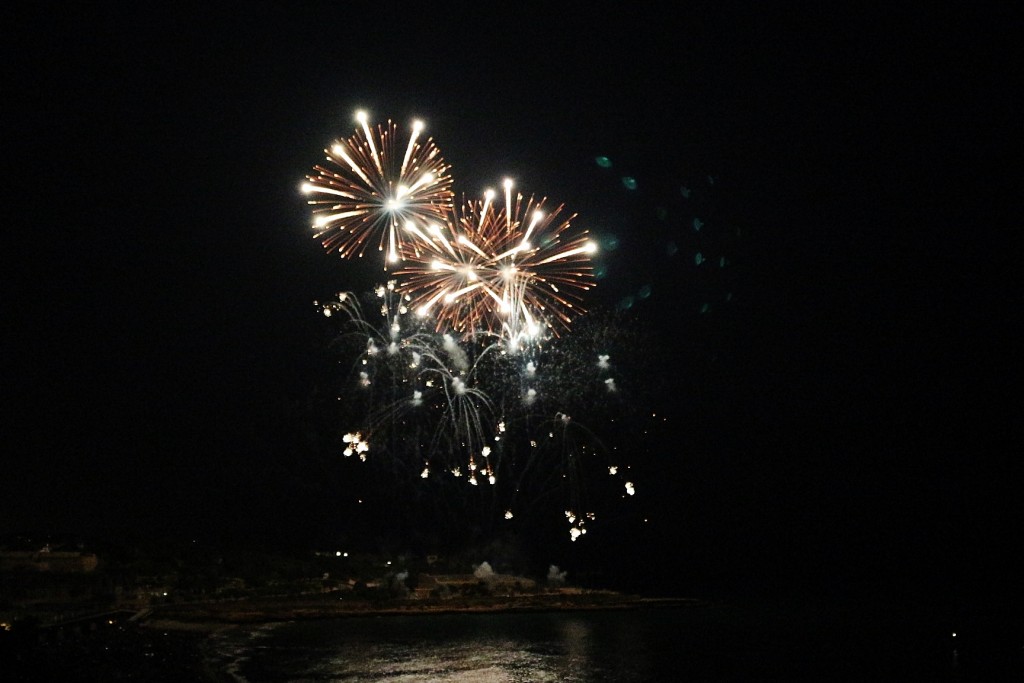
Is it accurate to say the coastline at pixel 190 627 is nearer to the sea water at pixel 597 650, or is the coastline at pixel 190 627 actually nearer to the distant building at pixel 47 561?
the sea water at pixel 597 650

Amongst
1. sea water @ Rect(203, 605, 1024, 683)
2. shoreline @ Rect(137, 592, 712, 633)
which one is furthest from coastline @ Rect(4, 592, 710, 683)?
sea water @ Rect(203, 605, 1024, 683)

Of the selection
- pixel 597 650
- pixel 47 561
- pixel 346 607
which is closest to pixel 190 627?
pixel 346 607

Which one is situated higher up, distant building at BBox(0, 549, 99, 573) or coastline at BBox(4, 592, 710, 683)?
distant building at BBox(0, 549, 99, 573)

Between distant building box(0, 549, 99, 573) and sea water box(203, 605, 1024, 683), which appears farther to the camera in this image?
distant building box(0, 549, 99, 573)

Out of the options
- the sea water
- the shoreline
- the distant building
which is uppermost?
the distant building

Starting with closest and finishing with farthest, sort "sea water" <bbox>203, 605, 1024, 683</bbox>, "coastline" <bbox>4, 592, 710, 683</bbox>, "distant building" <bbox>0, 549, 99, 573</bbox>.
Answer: "coastline" <bbox>4, 592, 710, 683</bbox> → "sea water" <bbox>203, 605, 1024, 683</bbox> → "distant building" <bbox>0, 549, 99, 573</bbox>

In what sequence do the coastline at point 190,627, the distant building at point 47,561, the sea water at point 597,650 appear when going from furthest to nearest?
the distant building at point 47,561, the sea water at point 597,650, the coastline at point 190,627

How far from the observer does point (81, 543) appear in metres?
55.9

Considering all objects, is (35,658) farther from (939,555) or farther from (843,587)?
(939,555)

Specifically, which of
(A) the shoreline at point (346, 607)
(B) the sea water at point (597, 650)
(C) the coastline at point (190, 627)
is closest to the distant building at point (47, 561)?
(C) the coastline at point (190, 627)

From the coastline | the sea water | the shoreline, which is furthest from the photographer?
the shoreline

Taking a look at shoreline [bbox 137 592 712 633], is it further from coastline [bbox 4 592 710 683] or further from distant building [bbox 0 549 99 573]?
distant building [bbox 0 549 99 573]

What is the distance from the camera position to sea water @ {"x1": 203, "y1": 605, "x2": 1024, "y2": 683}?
24250 millimetres

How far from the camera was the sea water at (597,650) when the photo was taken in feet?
79.6
